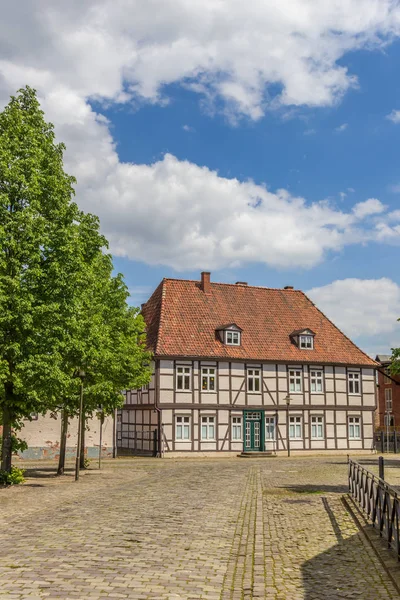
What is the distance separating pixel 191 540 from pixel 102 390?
50.9 feet

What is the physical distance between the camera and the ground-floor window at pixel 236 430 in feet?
139

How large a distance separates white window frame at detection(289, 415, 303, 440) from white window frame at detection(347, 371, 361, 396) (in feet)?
15.2

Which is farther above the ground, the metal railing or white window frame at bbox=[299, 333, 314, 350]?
white window frame at bbox=[299, 333, 314, 350]

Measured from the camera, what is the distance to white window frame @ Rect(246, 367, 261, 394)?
43.1 meters

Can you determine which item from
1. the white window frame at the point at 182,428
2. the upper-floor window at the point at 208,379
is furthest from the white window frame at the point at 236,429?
the white window frame at the point at 182,428

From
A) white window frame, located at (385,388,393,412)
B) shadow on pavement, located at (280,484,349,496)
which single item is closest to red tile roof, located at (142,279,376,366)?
shadow on pavement, located at (280,484,349,496)

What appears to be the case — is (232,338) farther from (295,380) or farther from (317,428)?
(317,428)

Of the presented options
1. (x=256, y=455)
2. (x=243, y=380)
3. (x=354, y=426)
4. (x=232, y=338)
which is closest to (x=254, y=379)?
(x=243, y=380)

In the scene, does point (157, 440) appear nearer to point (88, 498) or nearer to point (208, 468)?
point (208, 468)

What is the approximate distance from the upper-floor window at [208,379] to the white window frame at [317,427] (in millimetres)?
7739

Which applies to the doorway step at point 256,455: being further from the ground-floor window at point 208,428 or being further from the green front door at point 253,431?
the ground-floor window at point 208,428

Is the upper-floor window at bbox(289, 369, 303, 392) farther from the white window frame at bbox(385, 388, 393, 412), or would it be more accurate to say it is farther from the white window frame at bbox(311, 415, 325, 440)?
the white window frame at bbox(385, 388, 393, 412)

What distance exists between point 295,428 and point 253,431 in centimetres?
306

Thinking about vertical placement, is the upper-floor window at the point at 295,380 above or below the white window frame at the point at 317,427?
above
